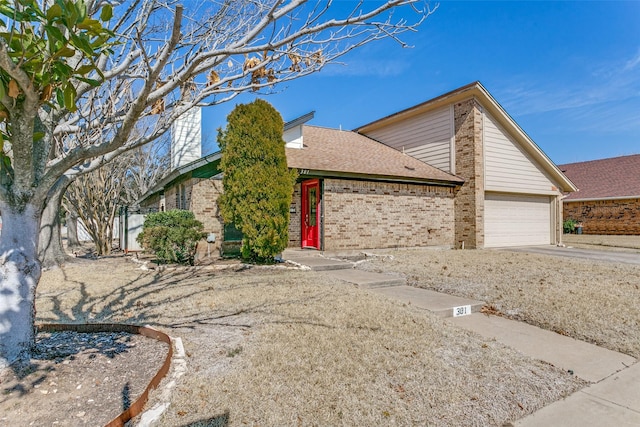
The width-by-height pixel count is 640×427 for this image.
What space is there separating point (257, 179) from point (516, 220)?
40.0 feet

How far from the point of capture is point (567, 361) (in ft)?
11.7

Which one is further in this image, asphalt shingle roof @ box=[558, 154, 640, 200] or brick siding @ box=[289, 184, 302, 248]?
asphalt shingle roof @ box=[558, 154, 640, 200]

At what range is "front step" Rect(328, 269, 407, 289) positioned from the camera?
6773mm

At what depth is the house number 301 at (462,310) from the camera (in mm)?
5117

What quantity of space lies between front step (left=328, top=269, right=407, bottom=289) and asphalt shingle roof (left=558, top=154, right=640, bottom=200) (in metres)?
22.5

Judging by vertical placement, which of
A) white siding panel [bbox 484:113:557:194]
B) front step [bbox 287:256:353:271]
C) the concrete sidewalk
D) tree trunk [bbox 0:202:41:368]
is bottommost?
the concrete sidewalk

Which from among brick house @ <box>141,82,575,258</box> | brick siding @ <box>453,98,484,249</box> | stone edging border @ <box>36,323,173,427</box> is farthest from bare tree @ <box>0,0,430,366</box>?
brick siding @ <box>453,98,484,249</box>

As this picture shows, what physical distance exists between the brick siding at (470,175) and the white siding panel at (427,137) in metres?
0.57

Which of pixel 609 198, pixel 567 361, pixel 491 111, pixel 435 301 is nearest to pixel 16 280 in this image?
pixel 567 361

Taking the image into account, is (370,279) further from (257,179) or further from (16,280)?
(16,280)

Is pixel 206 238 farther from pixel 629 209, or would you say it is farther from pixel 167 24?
pixel 629 209

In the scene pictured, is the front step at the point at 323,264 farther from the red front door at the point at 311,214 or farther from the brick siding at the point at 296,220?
the brick siding at the point at 296,220

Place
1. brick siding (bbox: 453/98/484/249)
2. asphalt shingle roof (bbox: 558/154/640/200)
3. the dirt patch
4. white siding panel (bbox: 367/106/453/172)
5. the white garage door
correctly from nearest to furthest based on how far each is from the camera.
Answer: the dirt patch → brick siding (bbox: 453/98/484/249) → the white garage door → white siding panel (bbox: 367/106/453/172) → asphalt shingle roof (bbox: 558/154/640/200)

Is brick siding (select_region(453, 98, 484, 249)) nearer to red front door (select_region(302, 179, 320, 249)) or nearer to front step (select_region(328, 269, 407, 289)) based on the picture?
red front door (select_region(302, 179, 320, 249))
